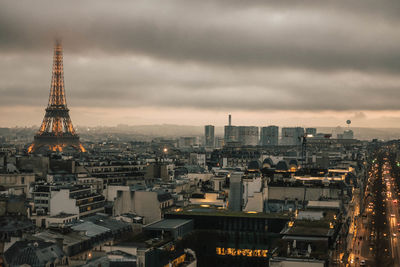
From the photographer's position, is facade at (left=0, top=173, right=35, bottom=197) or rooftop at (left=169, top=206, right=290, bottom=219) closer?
rooftop at (left=169, top=206, right=290, bottom=219)

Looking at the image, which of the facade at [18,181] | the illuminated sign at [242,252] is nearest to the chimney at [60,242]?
the illuminated sign at [242,252]

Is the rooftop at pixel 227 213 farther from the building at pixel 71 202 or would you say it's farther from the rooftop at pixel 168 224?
the building at pixel 71 202

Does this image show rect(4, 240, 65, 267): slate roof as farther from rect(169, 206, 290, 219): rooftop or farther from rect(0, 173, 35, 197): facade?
rect(0, 173, 35, 197): facade

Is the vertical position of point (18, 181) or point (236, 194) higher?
point (236, 194)

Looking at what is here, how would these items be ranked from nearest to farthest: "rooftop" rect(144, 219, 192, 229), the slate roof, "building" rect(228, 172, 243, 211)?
the slate roof → "rooftop" rect(144, 219, 192, 229) → "building" rect(228, 172, 243, 211)

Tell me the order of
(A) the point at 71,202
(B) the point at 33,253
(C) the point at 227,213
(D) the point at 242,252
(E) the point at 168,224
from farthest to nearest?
(A) the point at 71,202
(C) the point at 227,213
(D) the point at 242,252
(E) the point at 168,224
(B) the point at 33,253

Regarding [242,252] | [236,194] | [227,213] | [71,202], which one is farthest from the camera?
[236,194]

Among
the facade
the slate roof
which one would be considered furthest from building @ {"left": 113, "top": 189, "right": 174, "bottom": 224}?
the facade

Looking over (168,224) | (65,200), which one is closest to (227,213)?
(168,224)

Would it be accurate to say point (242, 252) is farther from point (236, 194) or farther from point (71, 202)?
point (71, 202)
